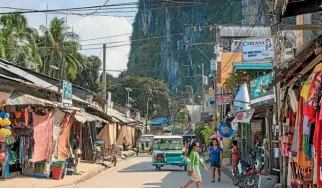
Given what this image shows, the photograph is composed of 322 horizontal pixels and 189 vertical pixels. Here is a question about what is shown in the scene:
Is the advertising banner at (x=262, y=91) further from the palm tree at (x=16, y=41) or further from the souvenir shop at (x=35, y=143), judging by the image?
the palm tree at (x=16, y=41)

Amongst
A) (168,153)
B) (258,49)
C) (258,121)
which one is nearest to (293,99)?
(258,49)

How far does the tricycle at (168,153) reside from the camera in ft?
83.9

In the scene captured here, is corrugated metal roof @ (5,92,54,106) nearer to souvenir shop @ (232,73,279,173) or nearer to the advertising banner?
souvenir shop @ (232,73,279,173)

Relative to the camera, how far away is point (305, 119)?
831 centimetres

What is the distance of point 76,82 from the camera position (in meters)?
73.2

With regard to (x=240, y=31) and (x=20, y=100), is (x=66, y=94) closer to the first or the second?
(x=20, y=100)

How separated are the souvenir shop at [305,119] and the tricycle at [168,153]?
13191mm

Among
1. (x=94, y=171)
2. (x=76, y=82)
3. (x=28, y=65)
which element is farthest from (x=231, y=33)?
(x=76, y=82)

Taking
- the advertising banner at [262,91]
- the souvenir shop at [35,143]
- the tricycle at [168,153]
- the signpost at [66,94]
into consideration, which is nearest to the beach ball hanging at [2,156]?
the souvenir shop at [35,143]

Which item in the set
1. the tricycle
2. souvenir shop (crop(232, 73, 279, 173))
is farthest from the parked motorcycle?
the tricycle

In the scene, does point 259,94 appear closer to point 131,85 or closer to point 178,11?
point 131,85

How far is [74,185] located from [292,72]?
9340mm

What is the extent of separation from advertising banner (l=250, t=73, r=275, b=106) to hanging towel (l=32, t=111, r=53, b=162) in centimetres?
748

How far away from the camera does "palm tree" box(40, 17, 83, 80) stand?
48469mm
